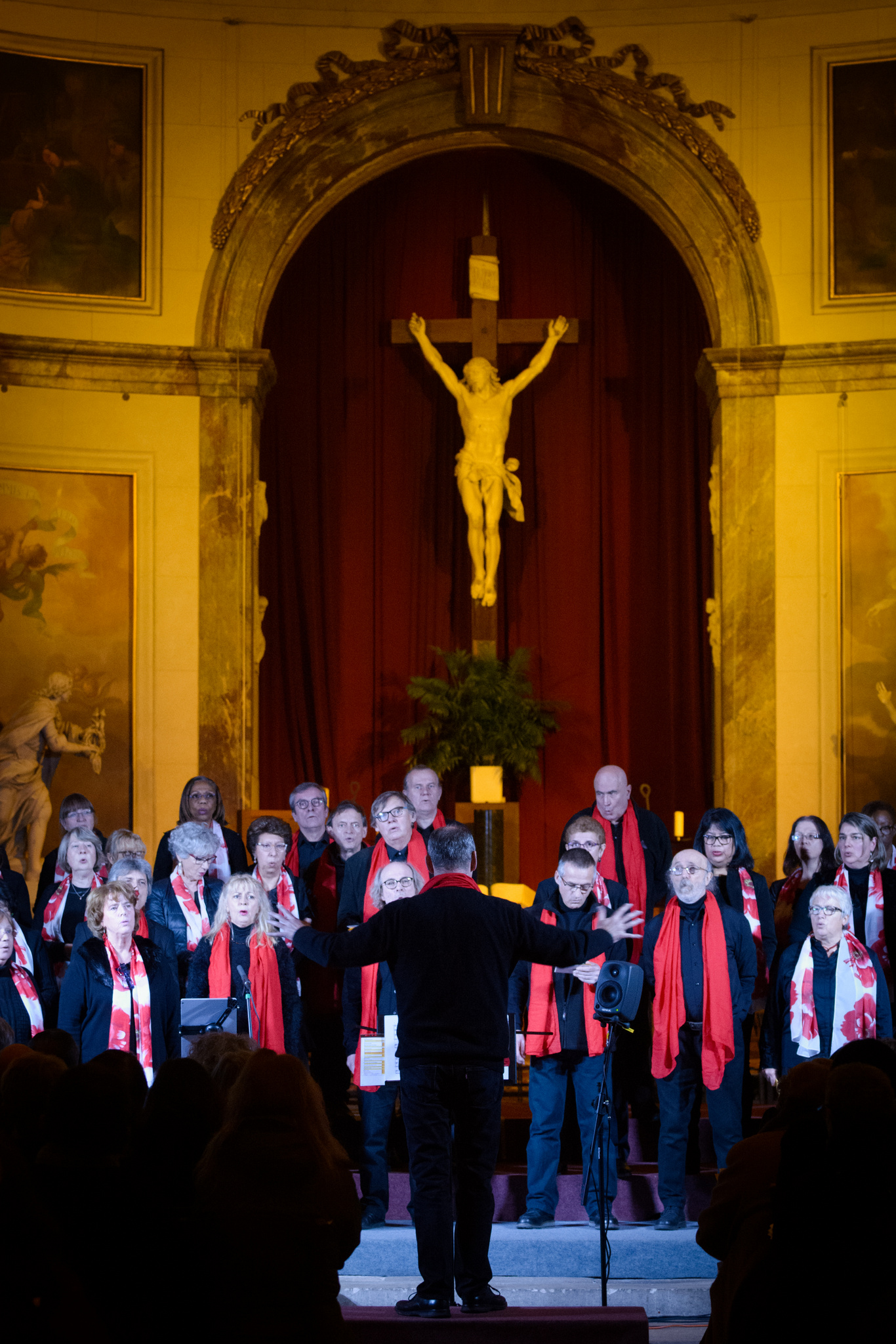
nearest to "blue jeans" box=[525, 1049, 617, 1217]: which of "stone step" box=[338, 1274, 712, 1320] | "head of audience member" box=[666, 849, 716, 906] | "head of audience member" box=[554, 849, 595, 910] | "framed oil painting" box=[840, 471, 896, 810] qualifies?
"stone step" box=[338, 1274, 712, 1320]

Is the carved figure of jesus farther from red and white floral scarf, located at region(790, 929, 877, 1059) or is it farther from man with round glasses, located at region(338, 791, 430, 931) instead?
red and white floral scarf, located at region(790, 929, 877, 1059)

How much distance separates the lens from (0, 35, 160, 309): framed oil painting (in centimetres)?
1009

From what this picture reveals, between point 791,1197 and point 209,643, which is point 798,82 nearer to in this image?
point 209,643

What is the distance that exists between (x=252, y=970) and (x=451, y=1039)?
5.23 feet

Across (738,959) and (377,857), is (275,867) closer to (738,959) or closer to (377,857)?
(377,857)

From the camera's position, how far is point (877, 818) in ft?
26.1

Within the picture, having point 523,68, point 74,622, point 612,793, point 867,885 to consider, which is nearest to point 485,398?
point 523,68

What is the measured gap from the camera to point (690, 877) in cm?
584

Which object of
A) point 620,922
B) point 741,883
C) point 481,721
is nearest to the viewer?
point 620,922

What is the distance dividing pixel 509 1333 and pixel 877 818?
16.4ft

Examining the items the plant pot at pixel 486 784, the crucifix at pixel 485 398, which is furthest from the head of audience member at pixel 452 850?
the crucifix at pixel 485 398

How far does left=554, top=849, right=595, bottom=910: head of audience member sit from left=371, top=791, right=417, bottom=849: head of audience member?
2.22ft

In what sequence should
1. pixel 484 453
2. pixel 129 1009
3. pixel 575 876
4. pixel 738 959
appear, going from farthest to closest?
pixel 484 453
pixel 738 959
pixel 575 876
pixel 129 1009

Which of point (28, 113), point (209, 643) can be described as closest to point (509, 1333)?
point (209, 643)
